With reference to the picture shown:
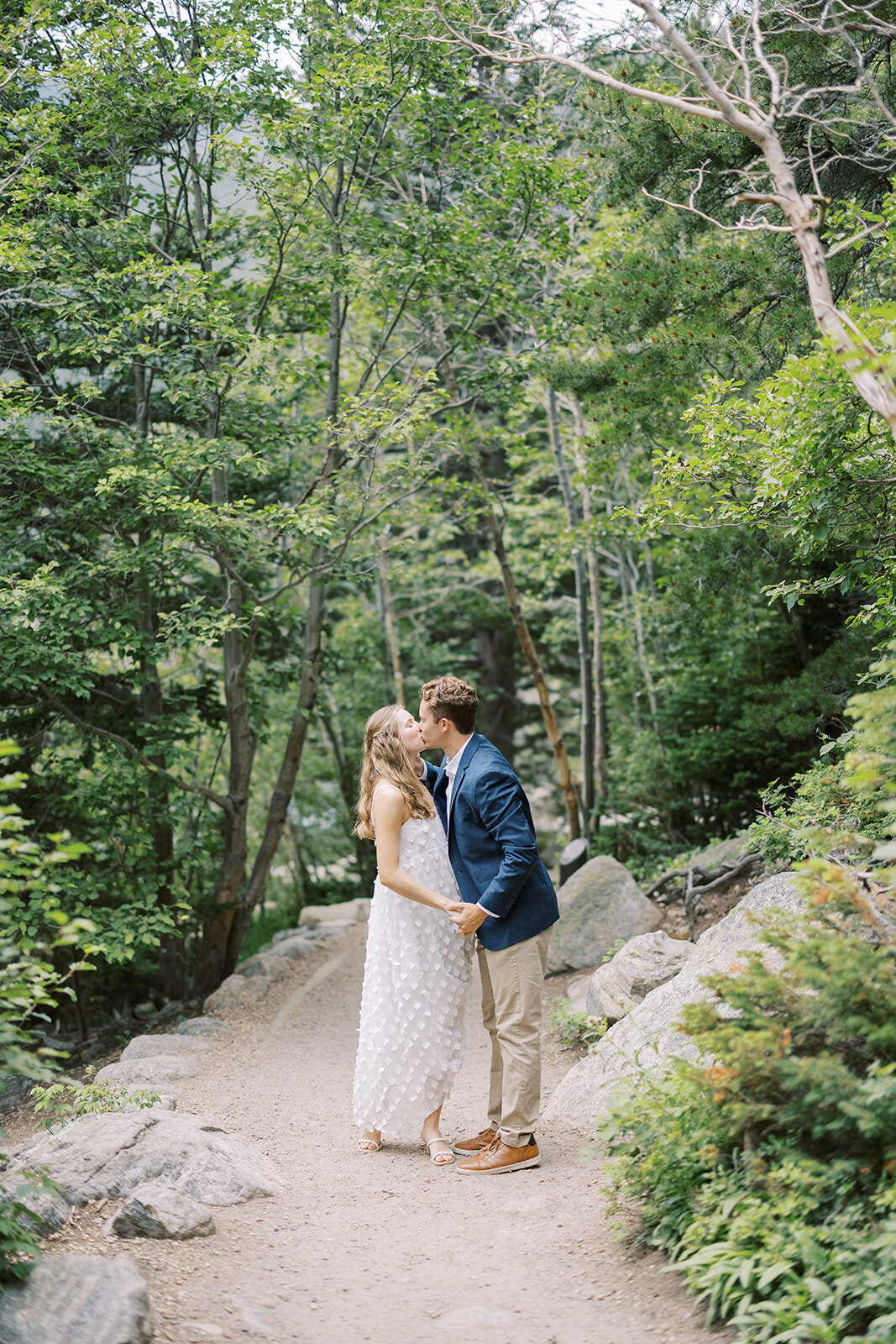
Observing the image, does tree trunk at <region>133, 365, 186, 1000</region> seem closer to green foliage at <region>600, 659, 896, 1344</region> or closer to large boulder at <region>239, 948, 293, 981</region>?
large boulder at <region>239, 948, 293, 981</region>

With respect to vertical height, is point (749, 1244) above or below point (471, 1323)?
above

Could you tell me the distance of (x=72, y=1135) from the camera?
4.25 m

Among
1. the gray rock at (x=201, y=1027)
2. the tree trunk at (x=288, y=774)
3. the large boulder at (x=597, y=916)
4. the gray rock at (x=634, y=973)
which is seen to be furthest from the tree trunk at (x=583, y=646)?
the gray rock at (x=634, y=973)

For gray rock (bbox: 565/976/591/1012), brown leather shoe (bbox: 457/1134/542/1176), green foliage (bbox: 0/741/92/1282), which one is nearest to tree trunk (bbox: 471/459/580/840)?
gray rock (bbox: 565/976/591/1012)

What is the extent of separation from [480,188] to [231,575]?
4072 mm

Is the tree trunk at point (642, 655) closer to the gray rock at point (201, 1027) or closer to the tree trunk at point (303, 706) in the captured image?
the tree trunk at point (303, 706)

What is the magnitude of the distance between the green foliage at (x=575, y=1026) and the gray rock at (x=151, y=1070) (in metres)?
2.42

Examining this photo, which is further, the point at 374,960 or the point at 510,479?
the point at 510,479

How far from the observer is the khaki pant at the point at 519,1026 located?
13.6 ft

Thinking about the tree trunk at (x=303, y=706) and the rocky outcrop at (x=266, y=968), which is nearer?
the tree trunk at (x=303, y=706)

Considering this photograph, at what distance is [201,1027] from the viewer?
7926 mm

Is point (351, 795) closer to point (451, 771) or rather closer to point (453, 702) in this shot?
point (451, 771)

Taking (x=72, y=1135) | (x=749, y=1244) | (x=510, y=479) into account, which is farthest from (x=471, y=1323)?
(x=510, y=479)

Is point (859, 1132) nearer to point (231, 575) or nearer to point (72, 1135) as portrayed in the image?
point (72, 1135)
